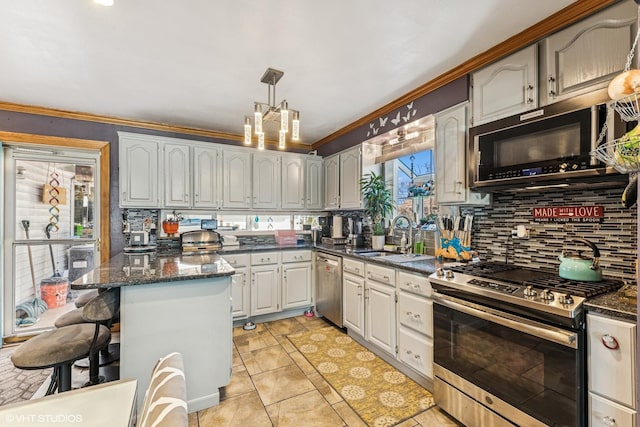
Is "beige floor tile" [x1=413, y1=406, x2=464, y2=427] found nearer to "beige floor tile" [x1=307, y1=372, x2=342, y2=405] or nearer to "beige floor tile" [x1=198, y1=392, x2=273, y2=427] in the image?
"beige floor tile" [x1=307, y1=372, x2=342, y2=405]

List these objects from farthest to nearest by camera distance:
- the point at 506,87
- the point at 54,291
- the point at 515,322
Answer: the point at 54,291 → the point at 506,87 → the point at 515,322

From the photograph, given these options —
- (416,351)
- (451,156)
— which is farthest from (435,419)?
(451,156)

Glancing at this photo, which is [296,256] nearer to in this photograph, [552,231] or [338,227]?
[338,227]

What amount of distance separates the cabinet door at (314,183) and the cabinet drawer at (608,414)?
340cm

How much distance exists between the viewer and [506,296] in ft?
4.93

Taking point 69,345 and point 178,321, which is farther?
point 178,321

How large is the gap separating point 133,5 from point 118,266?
5.92 feet

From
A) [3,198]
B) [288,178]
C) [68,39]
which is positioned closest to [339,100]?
[288,178]

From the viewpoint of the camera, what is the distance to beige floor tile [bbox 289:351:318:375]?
2445 millimetres

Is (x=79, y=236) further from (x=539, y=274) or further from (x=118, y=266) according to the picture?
(x=539, y=274)

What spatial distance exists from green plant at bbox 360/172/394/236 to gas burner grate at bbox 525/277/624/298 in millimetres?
1812

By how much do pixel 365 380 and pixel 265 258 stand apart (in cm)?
180

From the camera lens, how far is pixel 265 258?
356 cm

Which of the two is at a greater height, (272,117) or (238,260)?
(272,117)
